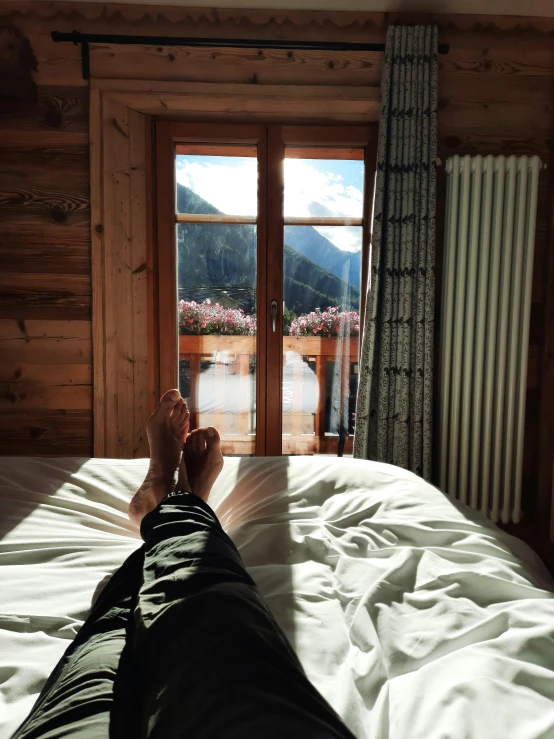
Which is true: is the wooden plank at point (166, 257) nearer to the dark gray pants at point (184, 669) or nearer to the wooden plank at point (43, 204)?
the wooden plank at point (43, 204)

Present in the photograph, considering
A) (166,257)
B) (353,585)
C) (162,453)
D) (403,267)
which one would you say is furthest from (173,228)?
(353,585)

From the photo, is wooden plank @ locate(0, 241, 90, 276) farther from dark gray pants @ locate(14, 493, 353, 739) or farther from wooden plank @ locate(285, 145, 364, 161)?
dark gray pants @ locate(14, 493, 353, 739)

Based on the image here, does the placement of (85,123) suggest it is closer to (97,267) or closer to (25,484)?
(97,267)

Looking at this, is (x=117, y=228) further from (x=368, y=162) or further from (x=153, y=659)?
(x=153, y=659)

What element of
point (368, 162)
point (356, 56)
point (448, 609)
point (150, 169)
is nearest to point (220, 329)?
point (150, 169)

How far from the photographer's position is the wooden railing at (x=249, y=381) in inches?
104

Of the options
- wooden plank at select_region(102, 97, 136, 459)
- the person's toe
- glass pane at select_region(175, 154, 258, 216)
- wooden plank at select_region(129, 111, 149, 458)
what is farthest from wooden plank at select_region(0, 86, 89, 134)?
the person's toe

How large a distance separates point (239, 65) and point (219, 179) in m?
0.49

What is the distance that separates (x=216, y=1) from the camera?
2340 millimetres

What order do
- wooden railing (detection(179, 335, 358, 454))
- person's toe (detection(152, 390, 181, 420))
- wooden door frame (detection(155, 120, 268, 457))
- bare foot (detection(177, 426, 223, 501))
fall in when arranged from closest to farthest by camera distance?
bare foot (detection(177, 426, 223, 501)), person's toe (detection(152, 390, 181, 420)), wooden door frame (detection(155, 120, 268, 457)), wooden railing (detection(179, 335, 358, 454))

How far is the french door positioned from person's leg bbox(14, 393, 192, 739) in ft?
6.01

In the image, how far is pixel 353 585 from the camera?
89 centimetres

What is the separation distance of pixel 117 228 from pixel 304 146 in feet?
3.08

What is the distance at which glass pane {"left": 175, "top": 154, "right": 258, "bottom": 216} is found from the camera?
2.58 metres
